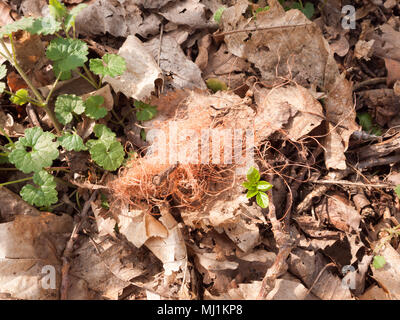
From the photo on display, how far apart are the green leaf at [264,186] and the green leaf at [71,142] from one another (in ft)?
3.62

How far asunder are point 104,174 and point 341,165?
5.09 ft

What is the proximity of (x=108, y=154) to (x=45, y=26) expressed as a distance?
84 cm

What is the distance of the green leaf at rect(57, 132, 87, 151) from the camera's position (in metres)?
2.09

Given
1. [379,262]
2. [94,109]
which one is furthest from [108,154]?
[379,262]

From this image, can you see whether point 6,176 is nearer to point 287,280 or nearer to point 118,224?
point 118,224

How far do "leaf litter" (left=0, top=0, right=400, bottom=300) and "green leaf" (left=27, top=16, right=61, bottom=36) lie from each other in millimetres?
134

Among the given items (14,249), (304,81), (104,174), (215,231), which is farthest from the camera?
(304,81)

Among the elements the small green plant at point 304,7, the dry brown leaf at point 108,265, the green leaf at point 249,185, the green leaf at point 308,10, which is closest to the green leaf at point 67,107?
the dry brown leaf at point 108,265

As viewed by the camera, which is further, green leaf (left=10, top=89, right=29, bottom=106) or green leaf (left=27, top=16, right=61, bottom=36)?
green leaf (left=10, top=89, right=29, bottom=106)

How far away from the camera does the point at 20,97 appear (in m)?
2.11

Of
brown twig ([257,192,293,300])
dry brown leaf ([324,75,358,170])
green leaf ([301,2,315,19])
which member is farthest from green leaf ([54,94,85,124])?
green leaf ([301,2,315,19])

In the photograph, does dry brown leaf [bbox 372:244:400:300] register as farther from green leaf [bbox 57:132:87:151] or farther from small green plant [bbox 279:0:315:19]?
green leaf [bbox 57:132:87:151]

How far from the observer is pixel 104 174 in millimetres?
2262

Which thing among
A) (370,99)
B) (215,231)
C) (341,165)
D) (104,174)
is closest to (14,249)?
(104,174)
